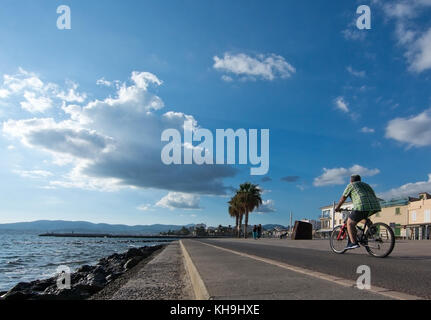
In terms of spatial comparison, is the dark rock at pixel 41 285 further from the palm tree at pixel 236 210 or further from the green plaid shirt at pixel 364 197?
the palm tree at pixel 236 210

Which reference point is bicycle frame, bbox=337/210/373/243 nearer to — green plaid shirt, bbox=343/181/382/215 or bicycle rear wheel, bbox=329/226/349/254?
bicycle rear wheel, bbox=329/226/349/254

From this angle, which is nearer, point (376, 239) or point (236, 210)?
point (376, 239)

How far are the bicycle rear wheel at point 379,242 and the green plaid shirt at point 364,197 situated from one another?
0.44 meters

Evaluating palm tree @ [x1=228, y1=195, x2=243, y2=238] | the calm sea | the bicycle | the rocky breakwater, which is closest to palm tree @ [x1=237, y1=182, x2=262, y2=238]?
palm tree @ [x1=228, y1=195, x2=243, y2=238]

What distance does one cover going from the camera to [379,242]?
313 inches

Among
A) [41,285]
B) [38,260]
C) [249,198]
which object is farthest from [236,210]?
[41,285]

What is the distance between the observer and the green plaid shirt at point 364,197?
7.70m

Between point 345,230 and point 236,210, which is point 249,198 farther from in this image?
point 345,230

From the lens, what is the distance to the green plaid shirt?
7.70 m

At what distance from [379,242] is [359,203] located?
109 cm
